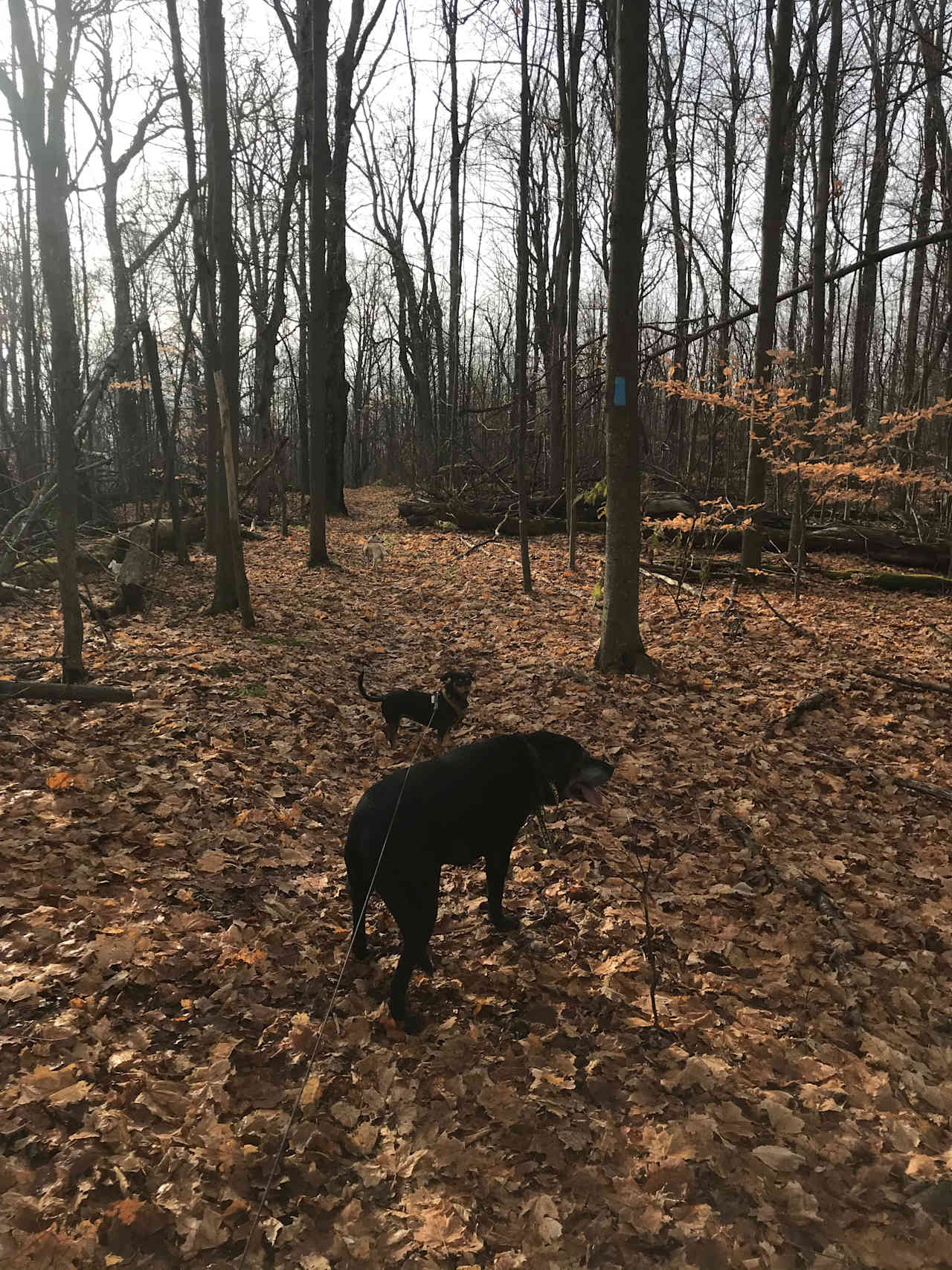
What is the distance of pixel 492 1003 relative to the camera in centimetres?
326

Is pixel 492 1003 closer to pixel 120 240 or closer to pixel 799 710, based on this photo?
pixel 799 710

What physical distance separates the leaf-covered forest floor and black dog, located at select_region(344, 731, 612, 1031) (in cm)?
50

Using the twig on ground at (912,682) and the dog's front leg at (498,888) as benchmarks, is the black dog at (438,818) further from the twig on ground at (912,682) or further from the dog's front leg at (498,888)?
the twig on ground at (912,682)

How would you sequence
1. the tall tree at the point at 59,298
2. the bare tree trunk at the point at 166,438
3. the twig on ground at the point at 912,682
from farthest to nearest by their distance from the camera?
the bare tree trunk at the point at 166,438, the twig on ground at the point at 912,682, the tall tree at the point at 59,298

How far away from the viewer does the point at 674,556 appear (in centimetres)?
1195

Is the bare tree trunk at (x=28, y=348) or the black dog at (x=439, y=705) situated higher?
the bare tree trunk at (x=28, y=348)

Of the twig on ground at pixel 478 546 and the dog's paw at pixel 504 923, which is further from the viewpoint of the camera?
the twig on ground at pixel 478 546

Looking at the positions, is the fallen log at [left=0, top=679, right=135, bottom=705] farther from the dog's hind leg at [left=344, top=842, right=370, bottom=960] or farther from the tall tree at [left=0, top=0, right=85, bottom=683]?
the dog's hind leg at [left=344, top=842, right=370, bottom=960]

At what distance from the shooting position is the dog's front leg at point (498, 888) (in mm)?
3490

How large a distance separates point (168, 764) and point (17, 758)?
0.97 meters

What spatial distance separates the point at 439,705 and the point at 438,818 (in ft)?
9.13

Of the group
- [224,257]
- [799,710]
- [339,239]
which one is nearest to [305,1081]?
[799,710]

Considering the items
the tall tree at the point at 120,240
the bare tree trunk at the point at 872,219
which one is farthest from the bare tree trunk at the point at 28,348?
the bare tree trunk at the point at 872,219

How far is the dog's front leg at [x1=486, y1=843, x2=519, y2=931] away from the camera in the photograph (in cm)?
349
